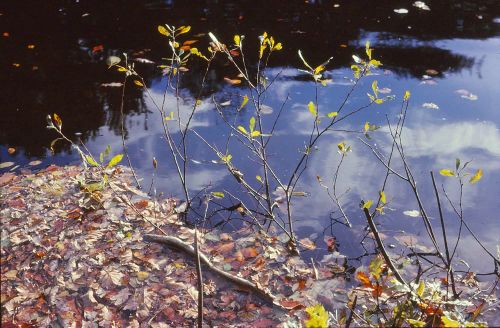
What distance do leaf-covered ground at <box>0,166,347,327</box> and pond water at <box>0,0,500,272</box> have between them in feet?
1.76

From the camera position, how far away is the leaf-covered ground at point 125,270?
3.09m

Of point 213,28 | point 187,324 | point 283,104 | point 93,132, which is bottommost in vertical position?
point 187,324

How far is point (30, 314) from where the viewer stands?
9.95 ft

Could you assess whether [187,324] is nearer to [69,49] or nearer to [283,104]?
[283,104]

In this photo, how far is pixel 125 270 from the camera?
345 cm

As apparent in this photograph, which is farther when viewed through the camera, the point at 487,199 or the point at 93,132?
the point at 93,132

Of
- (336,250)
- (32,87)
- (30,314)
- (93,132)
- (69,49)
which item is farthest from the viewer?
(69,49)

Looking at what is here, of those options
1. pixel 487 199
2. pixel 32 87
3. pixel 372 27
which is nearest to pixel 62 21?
pixel 32 87

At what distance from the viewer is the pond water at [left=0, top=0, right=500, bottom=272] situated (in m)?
4.30

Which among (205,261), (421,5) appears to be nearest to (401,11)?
(421,5)

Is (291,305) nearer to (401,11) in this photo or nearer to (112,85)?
(112,85)

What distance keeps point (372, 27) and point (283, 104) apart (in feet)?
11.1

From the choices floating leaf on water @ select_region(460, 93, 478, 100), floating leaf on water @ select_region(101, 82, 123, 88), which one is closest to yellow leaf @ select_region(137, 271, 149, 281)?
floating leaf on water @ select_region(101, 82, 123, 88)

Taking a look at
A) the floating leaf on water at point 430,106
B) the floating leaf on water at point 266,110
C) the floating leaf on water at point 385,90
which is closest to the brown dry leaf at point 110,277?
the floating leaf on water at point 266,110
